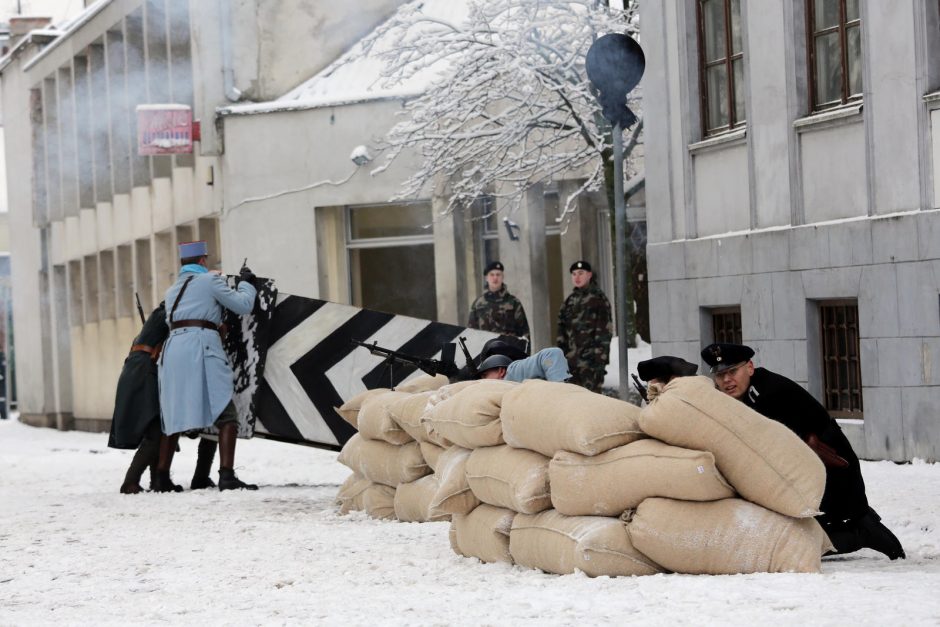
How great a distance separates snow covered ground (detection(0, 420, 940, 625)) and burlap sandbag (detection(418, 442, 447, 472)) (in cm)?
36

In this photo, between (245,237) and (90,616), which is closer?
(90,616)

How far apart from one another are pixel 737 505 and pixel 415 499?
379cm

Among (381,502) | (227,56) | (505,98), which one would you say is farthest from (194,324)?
(227,56)

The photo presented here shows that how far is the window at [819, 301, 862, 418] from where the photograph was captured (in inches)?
597

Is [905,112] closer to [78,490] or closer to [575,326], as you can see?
[575,326]

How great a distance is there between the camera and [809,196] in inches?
606

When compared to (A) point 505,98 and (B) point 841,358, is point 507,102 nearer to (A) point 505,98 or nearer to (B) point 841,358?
(A) point 505,98

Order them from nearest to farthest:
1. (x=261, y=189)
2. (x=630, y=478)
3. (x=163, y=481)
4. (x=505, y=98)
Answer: (x=630, y=478)
(x=163, y=481)
(x=505, y=98)
(x=261, y=189)

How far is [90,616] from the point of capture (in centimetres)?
761

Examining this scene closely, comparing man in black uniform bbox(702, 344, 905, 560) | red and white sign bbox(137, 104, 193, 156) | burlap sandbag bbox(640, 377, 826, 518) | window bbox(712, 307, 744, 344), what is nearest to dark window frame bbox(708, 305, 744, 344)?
window bbox(712, 307, 744, 344)

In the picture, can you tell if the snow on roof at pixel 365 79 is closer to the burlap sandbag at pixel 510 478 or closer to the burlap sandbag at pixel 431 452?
the burlap sandbag at pixel 431 452

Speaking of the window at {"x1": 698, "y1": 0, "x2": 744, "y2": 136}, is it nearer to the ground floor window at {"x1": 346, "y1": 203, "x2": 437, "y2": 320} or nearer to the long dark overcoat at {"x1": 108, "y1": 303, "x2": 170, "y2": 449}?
the long dark overcoat at {"x1": 108, "y1": 303, "x2": 170, "y2": 449}

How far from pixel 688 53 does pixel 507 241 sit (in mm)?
7470

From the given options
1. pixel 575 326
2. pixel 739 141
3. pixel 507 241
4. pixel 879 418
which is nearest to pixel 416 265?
pixel 507 241
